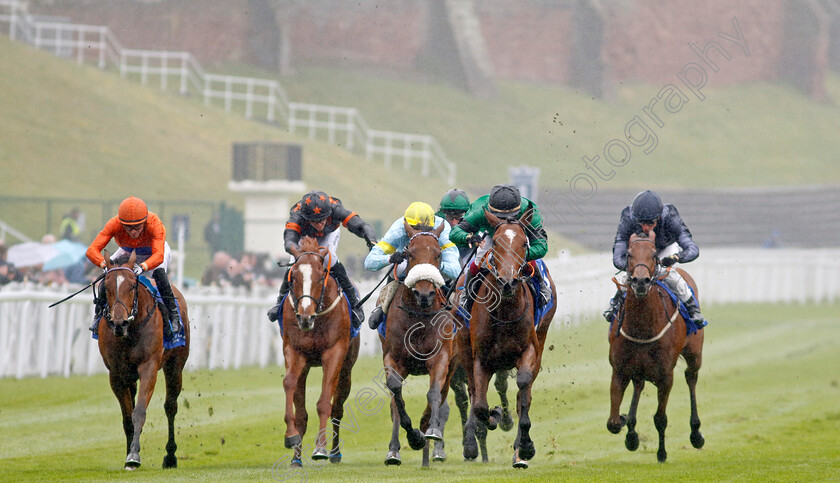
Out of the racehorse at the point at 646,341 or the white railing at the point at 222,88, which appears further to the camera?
the white railing at the point at 222,88

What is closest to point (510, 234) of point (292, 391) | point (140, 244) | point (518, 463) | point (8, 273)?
point (518, 463)

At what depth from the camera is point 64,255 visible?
18.8 m

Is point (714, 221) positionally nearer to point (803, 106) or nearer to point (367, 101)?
point (367, 101)

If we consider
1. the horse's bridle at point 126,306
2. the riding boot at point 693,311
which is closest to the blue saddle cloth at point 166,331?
the horse's bridle at point 126,306

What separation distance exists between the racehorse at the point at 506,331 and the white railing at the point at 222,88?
27330 mm

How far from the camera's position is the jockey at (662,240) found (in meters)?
11.2

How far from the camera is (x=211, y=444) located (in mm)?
13062

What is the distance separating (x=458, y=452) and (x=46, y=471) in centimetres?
401

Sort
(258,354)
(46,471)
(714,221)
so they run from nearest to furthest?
(46,471) < (258,354) < (714,221)

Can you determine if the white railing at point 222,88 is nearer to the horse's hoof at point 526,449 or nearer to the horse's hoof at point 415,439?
the horse's hoof at point 415,439

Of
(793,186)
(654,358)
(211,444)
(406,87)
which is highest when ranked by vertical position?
(406,87)

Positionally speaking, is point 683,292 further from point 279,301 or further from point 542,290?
point 279,301

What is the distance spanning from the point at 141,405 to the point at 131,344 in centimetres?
59

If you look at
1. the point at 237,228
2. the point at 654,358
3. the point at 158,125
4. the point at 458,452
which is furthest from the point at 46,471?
the point at 158,125
